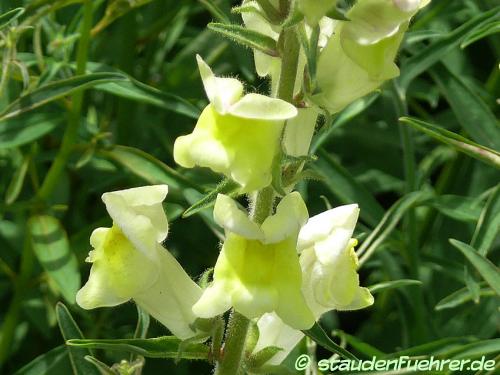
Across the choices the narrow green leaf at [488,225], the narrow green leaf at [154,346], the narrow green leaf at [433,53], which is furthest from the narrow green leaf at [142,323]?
the narrow green leaf at [433,53]

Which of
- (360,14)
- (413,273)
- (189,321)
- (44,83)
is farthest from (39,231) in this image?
(360,14)

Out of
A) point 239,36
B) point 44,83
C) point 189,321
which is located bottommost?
point 189,321

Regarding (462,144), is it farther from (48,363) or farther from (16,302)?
(16,302)

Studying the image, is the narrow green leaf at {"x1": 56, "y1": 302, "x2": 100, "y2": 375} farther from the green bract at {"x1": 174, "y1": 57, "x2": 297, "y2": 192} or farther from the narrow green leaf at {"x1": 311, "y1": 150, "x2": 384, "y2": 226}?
the narrow green leaf at {"x1": 311, "y1": 150, "x2": 384, "y2": 226}

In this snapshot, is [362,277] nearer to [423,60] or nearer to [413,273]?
[413,273]

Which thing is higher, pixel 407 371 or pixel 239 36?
pixel 239 36

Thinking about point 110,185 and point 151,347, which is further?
point 110,185
